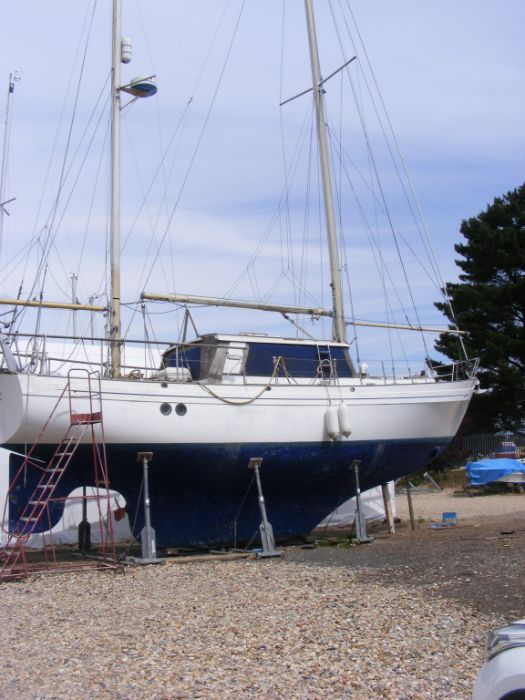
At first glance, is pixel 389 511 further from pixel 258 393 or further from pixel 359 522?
pixel 258 393

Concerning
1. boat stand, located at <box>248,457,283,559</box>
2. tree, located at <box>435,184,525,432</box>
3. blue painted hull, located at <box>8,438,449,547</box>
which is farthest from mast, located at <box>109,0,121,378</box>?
tree, located at <box>435,184,525,432</box>

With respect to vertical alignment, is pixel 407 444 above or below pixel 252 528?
above

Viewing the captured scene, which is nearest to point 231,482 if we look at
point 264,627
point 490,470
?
point 264,627

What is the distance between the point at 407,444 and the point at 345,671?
1160 centimetres

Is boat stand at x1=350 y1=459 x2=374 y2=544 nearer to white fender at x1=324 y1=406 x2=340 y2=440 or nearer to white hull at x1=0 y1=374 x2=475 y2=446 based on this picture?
white hull at x1=0 y1=374 x2=475 y2=446

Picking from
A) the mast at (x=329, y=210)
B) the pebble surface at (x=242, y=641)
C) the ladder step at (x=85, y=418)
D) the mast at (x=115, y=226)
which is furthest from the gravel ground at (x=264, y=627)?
the mast at (x=329, y=210)

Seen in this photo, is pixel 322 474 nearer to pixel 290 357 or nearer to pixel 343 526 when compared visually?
pixel 290 357

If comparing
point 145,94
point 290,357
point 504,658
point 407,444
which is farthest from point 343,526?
point 504,658

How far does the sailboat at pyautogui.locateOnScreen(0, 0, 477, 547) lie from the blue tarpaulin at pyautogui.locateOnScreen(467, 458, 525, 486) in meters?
10.2

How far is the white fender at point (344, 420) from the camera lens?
16.5 meters

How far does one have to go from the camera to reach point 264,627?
830cm

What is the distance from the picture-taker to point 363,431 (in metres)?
17.1

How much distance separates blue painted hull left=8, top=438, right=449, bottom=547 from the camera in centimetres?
1520

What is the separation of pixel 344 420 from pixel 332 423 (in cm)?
27
